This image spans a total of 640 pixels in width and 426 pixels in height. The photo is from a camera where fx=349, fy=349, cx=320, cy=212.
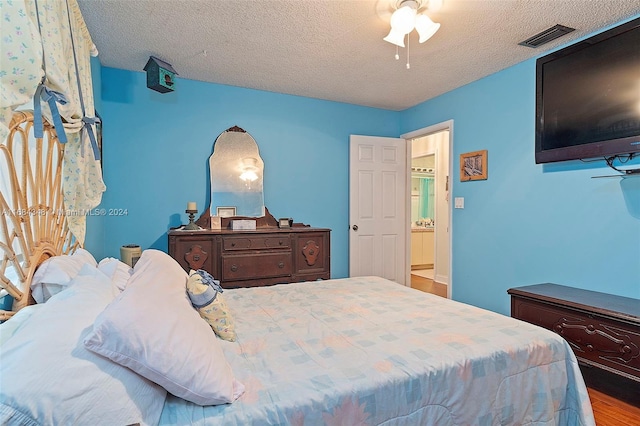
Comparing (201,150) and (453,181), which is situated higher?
(201,150)

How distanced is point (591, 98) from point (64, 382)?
325 cm

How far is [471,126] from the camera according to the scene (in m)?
3.63

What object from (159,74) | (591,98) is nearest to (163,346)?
(159,74)

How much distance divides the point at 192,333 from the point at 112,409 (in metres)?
0.31

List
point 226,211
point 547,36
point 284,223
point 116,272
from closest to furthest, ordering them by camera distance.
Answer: point 116,272 → point 547,36 → point 226,211 → point 284,223

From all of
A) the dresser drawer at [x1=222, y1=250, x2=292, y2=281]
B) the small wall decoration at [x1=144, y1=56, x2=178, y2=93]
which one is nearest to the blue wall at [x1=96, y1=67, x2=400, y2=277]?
the small wall decoration at [x1=144, y1=56, x2=178, y2=93]

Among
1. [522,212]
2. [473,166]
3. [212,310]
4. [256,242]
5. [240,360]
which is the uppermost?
[473,166]

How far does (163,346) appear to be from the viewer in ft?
3.25

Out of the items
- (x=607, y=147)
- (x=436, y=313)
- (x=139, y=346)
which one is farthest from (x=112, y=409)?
(x=607, y=147)

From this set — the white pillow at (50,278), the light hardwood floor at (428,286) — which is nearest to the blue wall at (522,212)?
the light hardwood floor at (428,286)

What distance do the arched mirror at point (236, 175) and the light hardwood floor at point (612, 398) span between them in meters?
3.11

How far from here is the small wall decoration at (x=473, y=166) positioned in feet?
11.5

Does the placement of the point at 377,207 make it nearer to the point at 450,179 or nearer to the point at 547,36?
the point at 450,179

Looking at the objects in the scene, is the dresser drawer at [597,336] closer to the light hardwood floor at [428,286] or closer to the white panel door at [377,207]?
the white panel door at [377,207]
